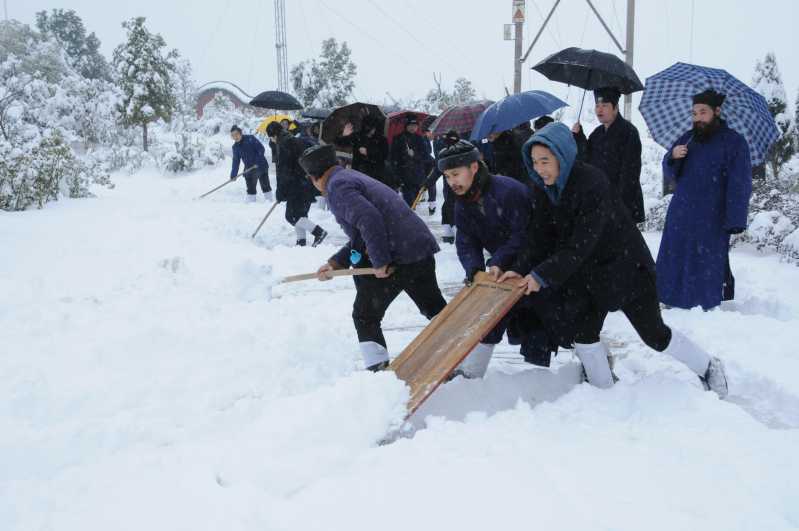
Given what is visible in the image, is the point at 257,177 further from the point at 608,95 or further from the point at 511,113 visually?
the point at 608,95

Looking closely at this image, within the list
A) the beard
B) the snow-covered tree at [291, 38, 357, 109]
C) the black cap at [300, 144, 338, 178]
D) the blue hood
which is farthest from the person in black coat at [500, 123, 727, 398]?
the snow-covered tree at [291, 38, 357, 109]

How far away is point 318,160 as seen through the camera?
137 inches

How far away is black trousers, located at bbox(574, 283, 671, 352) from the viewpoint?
3.10 meters

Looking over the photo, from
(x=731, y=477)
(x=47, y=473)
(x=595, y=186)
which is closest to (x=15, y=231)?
(x=47, y=473)

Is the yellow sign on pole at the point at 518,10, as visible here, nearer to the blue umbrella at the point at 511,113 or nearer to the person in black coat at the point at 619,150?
the blue umbrella at the point at 511,113

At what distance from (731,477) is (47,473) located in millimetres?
2731

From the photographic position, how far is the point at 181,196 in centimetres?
1598

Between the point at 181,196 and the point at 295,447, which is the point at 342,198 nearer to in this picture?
the point at 295,447

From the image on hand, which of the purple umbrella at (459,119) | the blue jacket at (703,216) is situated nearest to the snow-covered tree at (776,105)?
the purple umbrella at (459,119)

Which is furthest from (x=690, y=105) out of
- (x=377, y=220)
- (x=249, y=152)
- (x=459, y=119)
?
(x=249, y=152)

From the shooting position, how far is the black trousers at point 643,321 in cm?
310

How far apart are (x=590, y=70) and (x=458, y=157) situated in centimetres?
266

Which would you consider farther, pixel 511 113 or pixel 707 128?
pixel 511 113

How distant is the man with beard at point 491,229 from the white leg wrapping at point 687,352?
0.59 m
